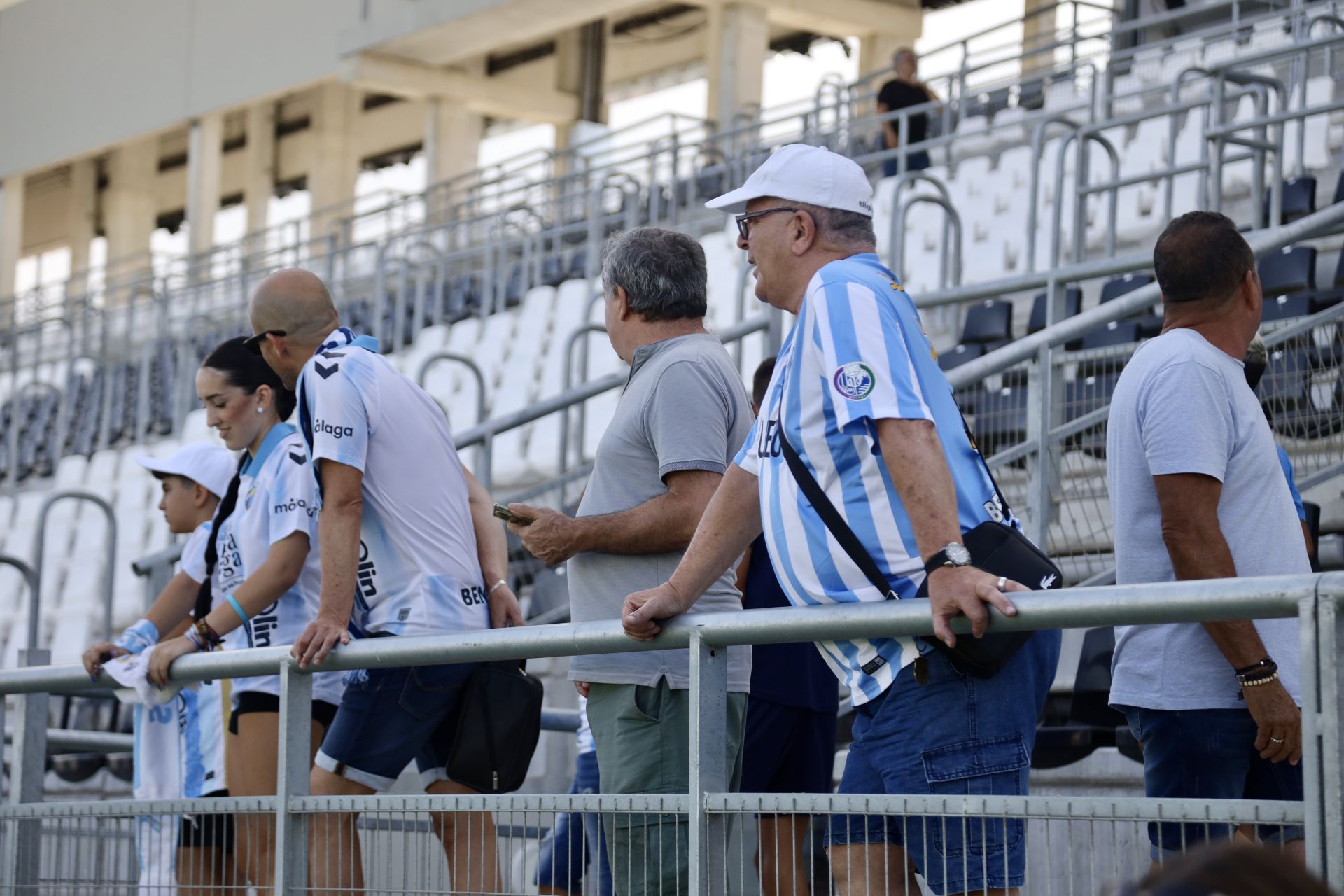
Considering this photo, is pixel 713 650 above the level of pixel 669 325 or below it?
below

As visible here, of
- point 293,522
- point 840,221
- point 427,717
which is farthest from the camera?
point 293,522

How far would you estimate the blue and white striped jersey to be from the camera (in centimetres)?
248

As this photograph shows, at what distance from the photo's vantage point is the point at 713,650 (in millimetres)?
2596

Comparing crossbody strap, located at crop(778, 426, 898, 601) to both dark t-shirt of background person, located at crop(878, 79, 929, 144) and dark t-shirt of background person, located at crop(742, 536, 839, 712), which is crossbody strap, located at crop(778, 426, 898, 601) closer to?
dark t-shirt of background person, located at crop(742, 536, 839, 712)

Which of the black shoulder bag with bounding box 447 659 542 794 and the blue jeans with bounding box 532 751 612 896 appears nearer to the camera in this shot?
the blue jeans with bounding box 532 751 612 896

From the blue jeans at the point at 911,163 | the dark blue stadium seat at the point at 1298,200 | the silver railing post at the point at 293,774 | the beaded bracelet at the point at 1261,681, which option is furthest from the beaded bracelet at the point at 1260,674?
the blue jeans at the point at 911,163

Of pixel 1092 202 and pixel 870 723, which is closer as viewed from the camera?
pixel 870 723

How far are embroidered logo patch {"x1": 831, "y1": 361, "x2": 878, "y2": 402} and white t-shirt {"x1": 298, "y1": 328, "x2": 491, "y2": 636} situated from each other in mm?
1228

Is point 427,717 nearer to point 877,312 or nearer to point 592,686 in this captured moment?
point 592,686

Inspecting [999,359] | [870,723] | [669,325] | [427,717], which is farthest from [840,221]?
[999,359]

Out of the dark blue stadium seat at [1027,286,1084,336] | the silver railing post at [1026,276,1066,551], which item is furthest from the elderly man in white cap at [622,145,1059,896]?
the dark blue stadium seat at [1027,286,1084,336]

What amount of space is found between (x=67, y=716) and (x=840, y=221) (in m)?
5.80

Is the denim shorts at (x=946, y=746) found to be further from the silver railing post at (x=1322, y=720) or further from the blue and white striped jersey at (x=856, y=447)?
the silver railing post at (x=1322, y=720)

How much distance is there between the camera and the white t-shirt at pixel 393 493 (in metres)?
3.44
